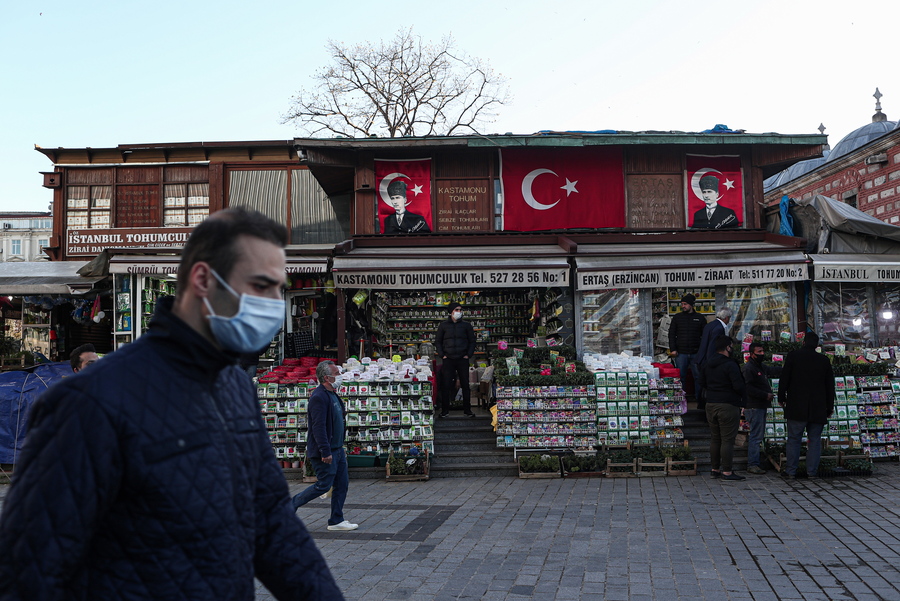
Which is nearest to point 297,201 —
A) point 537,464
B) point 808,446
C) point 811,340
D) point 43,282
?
point 43,282

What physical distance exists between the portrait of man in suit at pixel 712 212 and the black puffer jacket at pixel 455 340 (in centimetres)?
636

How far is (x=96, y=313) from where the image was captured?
50.1 ft

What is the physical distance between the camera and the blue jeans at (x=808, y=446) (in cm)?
1052

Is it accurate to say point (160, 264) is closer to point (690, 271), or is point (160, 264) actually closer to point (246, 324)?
point (690, 271)

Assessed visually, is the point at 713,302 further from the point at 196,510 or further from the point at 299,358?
the point at 196,510

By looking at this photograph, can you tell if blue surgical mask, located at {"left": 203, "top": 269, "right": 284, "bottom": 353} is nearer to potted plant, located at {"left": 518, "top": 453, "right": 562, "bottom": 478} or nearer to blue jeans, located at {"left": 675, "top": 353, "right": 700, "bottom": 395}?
potted plant, located at {"left": 518, "top": 453, "right": 562, "bottom": 478}

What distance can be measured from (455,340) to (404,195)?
4.31 m

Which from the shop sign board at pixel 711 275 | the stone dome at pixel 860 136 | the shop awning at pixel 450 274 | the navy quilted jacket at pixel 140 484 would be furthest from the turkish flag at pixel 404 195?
the stone dome at pixel 860 136

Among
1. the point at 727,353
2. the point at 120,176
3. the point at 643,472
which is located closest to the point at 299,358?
the point at 643,472

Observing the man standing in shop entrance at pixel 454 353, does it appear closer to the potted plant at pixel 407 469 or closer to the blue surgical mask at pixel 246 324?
the potted plant at pixel 407 469

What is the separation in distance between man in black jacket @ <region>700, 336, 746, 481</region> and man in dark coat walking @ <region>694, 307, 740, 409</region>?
146cm

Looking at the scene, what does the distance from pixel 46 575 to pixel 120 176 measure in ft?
76.7

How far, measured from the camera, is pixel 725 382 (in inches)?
418

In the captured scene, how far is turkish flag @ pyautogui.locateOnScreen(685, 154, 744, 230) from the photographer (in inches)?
648
